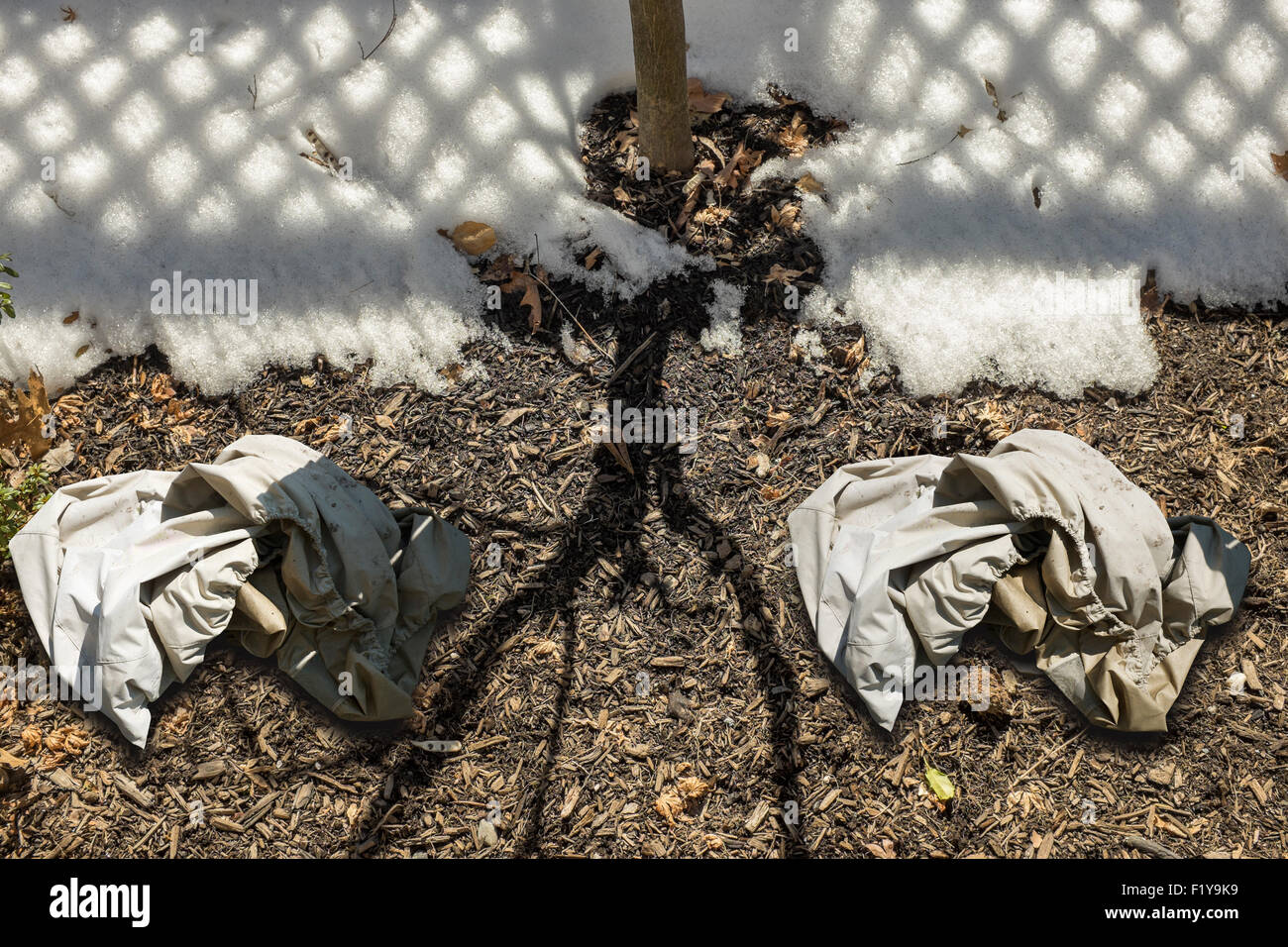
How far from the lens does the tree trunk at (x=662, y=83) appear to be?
3.51 meters

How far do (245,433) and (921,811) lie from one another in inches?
121

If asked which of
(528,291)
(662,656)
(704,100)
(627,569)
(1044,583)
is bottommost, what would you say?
(662,656)

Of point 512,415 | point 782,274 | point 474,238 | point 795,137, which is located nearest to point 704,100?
point 795,137

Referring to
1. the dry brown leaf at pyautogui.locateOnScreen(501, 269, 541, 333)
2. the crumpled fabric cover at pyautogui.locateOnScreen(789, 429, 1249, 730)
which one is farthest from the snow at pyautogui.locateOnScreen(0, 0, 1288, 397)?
the crumpled fabric cover at pyautogui.locateOnScreen(789, 429, 1249, 730)

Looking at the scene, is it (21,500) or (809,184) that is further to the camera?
(809,184)

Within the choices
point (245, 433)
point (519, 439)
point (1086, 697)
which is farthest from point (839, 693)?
point (245, 433)

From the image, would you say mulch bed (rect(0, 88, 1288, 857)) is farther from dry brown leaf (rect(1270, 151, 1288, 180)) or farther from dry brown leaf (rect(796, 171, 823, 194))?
dry brown leaf (rect(1270, 151, 1288, 180))

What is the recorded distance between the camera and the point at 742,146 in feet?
13.7

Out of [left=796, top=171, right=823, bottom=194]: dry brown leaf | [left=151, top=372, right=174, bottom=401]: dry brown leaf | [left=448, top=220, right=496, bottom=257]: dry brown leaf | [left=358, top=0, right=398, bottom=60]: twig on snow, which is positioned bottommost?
[left=151, top=372, right=174, bottom=401]: dry brown leaf

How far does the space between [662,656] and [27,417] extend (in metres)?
2.85

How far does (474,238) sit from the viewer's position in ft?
13.1

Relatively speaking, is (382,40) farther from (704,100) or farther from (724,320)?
(724,320)

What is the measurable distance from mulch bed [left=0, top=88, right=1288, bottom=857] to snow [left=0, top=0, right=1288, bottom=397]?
19 cm

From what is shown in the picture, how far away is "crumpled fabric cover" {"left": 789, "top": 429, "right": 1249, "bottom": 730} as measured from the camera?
3223mm
